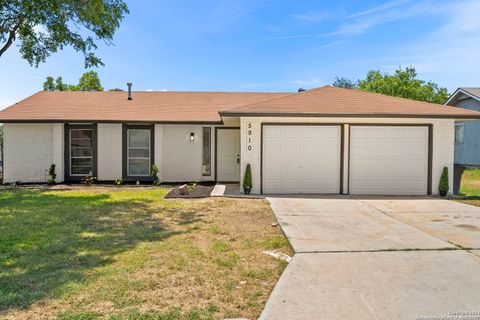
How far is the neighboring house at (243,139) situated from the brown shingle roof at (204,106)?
5cm

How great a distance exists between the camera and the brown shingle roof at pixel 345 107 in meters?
10.7

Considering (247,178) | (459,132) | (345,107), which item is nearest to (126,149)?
(247,178)

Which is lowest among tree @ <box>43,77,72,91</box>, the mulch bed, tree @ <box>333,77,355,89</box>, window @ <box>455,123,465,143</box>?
the mulch bed

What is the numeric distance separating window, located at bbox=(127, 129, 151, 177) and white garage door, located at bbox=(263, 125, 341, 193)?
570 centimetres

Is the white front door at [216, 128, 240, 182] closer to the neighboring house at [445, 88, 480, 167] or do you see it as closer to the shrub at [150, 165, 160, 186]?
the shrub at [150, 165, 160, 186]

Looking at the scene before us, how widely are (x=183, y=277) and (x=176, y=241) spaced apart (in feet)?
5.54

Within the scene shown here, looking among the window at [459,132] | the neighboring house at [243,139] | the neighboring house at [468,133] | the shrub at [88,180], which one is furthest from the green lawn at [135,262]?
the window at [459,132]

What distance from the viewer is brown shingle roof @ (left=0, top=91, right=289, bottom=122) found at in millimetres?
14018

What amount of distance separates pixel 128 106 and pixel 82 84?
22.4m

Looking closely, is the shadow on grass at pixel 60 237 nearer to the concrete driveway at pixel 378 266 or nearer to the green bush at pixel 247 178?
the concrete driveway at pixel 378 266

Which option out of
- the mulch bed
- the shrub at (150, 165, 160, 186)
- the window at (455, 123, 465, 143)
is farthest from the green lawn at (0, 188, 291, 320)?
the window at (455, 123, 465, 143)

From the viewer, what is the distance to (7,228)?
6.50m

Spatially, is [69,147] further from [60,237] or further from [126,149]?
[60,237]

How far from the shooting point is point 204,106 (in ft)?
51.9
